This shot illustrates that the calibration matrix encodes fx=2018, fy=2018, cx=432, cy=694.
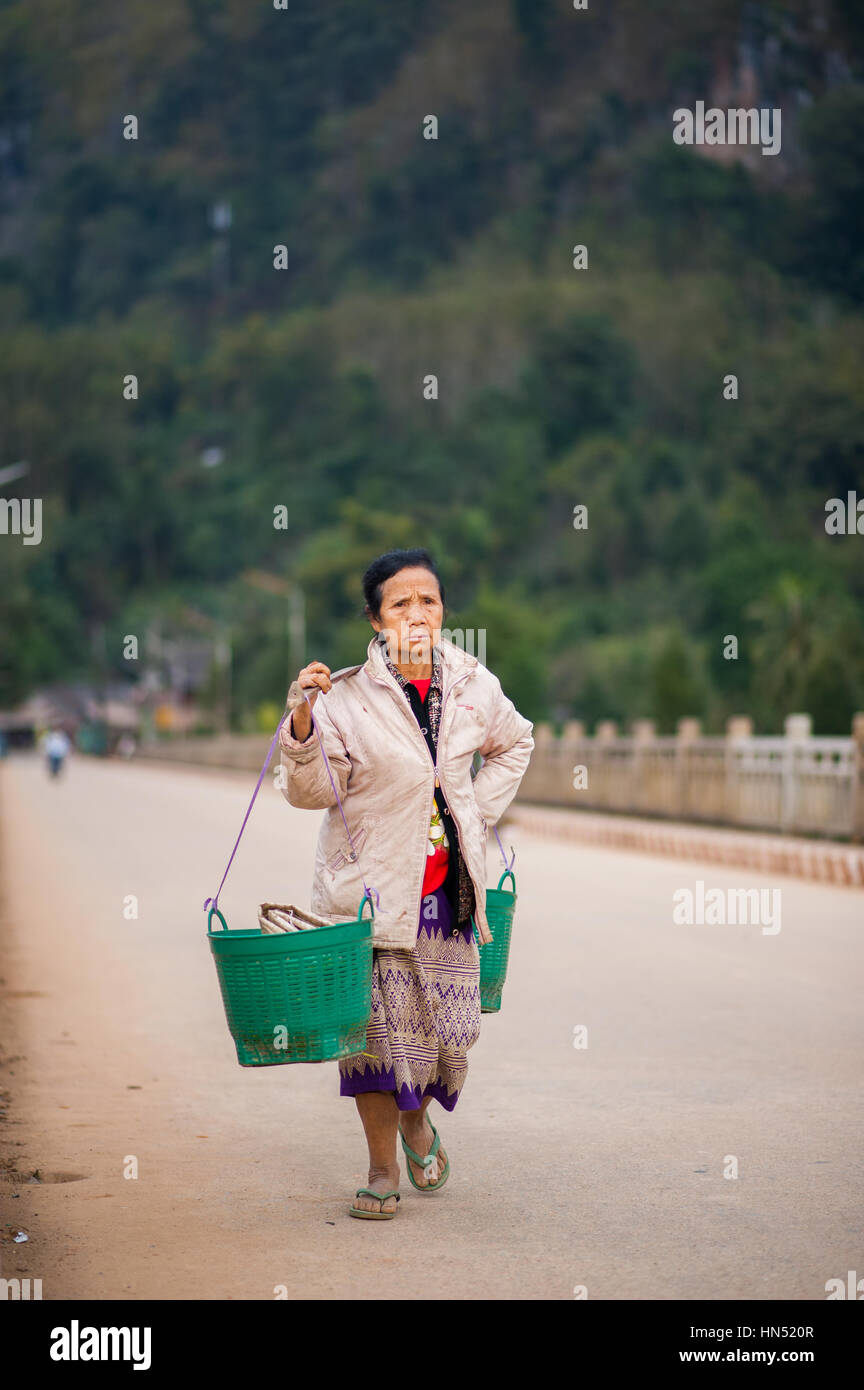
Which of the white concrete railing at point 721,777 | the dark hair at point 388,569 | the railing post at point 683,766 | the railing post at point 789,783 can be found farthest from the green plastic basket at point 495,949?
the railing post at point 683,766

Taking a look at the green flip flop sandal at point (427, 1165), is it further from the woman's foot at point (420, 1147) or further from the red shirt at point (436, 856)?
the red shirt at point (436, 856)

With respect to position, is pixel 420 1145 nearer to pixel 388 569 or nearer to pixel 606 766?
pixel 388 569

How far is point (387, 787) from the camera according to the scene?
5535mm

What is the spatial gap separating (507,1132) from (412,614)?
2.08 metres

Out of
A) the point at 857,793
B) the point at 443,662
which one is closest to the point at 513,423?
the point at 857,793

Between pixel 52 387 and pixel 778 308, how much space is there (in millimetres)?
69836

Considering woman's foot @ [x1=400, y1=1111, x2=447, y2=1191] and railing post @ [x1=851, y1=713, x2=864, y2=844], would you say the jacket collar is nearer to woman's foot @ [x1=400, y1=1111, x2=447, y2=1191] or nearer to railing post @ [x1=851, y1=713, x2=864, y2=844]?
woman's foot @ [x1=400, y1=1111, x2=447, y2=1191]

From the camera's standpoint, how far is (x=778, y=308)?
147000 mm

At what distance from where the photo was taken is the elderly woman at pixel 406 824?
548cm

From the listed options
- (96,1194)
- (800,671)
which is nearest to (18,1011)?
(96,1194)

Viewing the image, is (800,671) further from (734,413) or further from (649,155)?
(649,155)

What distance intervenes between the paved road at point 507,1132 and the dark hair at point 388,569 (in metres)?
1.70

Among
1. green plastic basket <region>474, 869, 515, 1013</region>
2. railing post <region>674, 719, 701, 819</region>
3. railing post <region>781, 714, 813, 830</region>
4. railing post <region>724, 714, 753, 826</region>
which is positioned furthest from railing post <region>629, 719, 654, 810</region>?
green plastic basket <region>474, 869, 515, 1013</region>

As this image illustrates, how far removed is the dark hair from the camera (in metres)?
5.68
